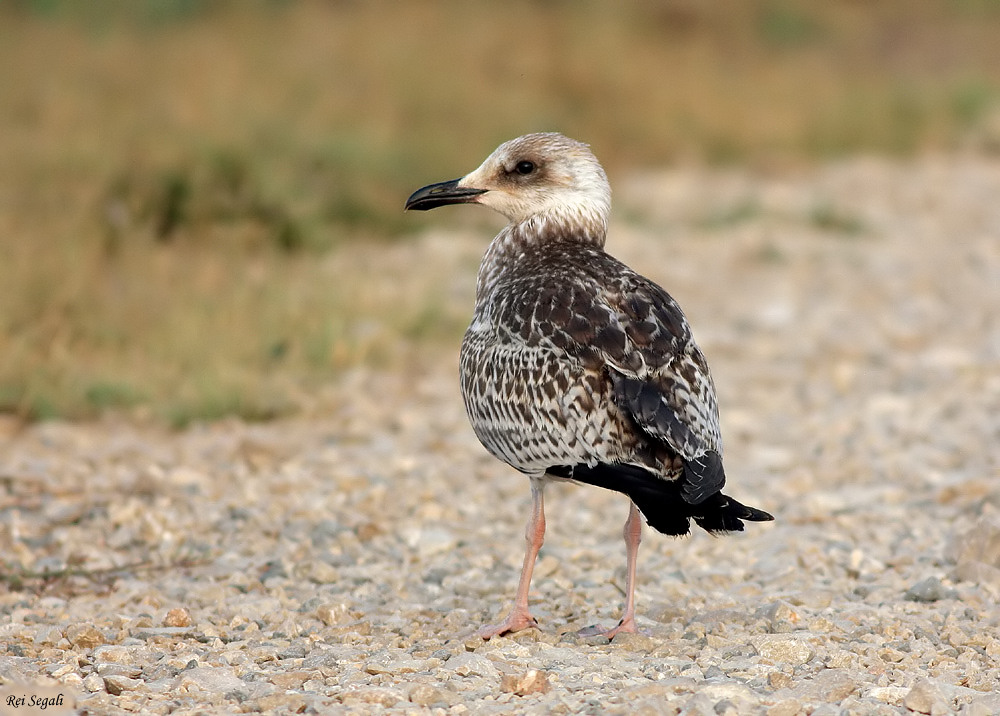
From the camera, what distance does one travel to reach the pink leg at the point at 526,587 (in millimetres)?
4902

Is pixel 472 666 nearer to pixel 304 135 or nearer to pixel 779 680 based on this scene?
pixel 779 680

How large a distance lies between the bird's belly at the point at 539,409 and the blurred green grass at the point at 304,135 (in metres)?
3.19

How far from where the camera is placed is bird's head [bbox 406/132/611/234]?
5.96m

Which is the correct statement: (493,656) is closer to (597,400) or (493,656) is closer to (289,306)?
(597,400)

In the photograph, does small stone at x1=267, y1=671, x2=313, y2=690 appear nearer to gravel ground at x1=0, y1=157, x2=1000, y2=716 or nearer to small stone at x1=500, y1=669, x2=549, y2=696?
gravel ground at x1=0, y1=157, x2=1000, y2=716

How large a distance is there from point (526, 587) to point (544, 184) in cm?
185

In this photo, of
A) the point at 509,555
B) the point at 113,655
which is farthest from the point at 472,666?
the point at 509,555

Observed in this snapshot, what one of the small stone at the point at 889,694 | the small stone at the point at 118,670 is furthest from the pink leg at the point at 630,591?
the small stone at the point at 118,670

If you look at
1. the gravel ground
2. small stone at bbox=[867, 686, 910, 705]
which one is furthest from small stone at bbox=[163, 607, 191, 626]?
small stone at bbox=[867, 686, 910, 705]

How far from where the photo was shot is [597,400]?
4.64 meters

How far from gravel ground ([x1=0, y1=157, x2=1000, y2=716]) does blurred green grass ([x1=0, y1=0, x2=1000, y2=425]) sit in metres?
0.54

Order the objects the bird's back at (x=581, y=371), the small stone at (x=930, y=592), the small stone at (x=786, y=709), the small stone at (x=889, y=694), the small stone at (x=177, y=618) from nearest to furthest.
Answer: the small stone at (x=786, y=709), the small stone at (x=889, y=694), the bird's back at (x=581, y=371), the small stone at (x=177, y=618), the small stone at (x=930, y=592)

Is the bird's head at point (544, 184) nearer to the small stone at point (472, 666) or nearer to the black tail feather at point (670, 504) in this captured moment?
the black tail feather at point (670, 504)

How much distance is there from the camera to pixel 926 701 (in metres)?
4.05
